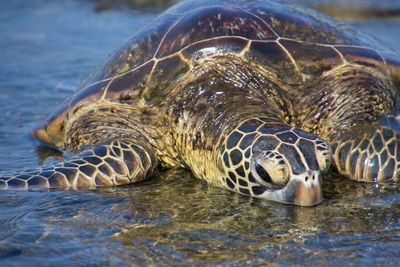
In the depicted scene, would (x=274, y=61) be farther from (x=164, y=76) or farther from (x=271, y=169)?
(x=271, y=169)

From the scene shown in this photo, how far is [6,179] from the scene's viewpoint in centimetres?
399

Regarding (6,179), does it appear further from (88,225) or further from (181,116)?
(181,116)

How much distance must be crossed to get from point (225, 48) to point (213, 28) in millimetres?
271

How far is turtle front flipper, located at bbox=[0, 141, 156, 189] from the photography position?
3.99 meters

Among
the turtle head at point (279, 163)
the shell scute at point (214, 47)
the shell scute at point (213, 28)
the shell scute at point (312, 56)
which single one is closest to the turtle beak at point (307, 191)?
the turtle head at point (279, 163)

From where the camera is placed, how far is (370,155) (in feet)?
13.5

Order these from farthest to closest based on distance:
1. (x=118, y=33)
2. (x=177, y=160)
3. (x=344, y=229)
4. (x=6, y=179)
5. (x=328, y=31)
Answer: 1. (x=118, y=33)
2. (x=328, y=31)
3. (x=177, y=160)
4. (x=6, y=179)
5. (x=344, y=229)

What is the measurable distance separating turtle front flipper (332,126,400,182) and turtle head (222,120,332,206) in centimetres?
62

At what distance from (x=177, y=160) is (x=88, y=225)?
1.48 m

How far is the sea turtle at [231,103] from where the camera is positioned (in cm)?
400

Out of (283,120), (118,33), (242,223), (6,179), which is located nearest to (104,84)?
(6,179)

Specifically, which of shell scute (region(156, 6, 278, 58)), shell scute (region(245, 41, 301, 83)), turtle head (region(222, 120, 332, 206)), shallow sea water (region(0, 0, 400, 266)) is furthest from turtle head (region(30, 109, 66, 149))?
turtle head (region(222, 120, 332, 206))

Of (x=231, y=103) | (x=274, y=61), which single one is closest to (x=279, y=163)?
(x=231, y=103)

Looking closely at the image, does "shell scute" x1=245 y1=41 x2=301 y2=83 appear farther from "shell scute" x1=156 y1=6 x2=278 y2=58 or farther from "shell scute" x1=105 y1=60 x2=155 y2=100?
"shell scute" x1=105 y1=60 x2=155 y2=100
